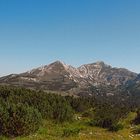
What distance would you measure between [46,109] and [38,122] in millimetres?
29427

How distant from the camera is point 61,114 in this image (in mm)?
62812

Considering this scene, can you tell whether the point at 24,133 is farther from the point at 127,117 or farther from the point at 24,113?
the point at 127,117

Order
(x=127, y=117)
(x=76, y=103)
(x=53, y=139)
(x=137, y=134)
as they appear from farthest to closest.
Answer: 1. (x=76, y=103)
2. (x=127, y=117)
3. (x=137, y=134)
4. (x=53, y=139)

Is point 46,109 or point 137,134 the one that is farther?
point 46,109

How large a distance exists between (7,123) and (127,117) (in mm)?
40471

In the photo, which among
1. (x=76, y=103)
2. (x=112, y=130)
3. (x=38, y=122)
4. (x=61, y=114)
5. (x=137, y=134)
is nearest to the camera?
(x=38, y=122)

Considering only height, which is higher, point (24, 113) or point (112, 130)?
point (24, 113)

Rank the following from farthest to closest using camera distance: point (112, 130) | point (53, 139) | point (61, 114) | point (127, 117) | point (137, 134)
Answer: point (127, 117), point (61, 114), point (112, 130), point (137, 134), point (53, 139)

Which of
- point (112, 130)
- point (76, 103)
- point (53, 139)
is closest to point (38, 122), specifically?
point (53, 139)

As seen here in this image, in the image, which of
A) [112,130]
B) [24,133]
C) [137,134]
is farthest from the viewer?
[112,130]

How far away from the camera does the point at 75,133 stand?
1383 inches

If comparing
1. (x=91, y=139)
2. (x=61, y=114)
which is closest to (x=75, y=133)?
(x=91, y=139)

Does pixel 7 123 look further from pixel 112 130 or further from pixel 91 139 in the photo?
pixel 112 130

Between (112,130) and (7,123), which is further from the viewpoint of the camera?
(112,130)
